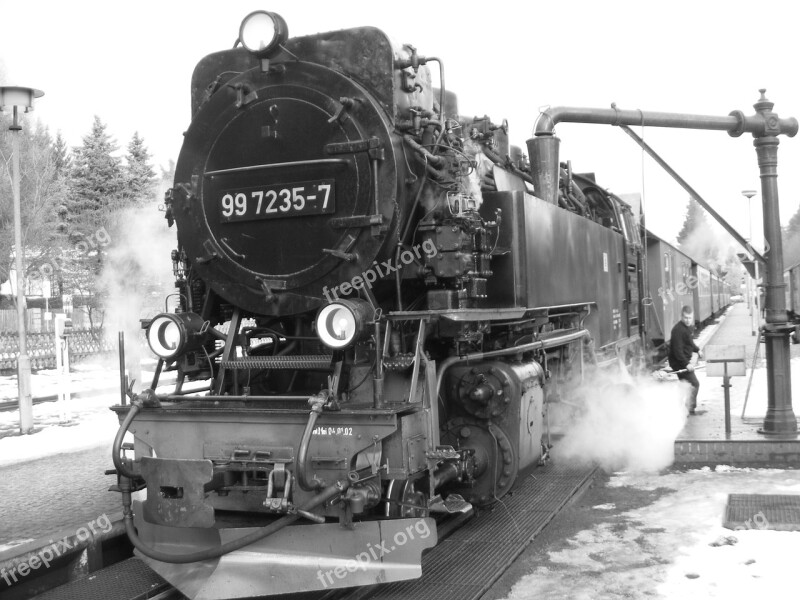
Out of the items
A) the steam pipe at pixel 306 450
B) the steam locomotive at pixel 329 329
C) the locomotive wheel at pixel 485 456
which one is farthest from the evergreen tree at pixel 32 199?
the steam pipe at pixel 306 450

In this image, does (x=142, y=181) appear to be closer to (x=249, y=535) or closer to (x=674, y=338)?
(x=674, y=338)

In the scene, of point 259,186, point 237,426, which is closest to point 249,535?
point 237,426

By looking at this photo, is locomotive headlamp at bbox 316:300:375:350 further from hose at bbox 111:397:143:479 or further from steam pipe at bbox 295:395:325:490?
hose at bbox 111:397:143:479

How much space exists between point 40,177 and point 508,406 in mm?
22996

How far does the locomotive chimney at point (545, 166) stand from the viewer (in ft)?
21.5

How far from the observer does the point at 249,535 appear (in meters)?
3.90

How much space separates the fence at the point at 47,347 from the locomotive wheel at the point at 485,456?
58.8 ft

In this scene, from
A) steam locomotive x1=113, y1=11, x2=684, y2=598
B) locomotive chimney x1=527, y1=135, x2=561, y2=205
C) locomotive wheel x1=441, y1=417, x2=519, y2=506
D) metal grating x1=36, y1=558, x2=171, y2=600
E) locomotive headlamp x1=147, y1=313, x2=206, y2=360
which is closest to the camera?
steam locomotive x1=113, y1=11, x2=684, y2=598

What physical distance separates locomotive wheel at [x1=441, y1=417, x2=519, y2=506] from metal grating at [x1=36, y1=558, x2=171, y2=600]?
76.1 inches

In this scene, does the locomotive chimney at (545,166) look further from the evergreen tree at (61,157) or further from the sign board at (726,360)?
the evergreen tree at (61,157)

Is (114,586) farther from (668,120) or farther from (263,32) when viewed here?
(668,120)

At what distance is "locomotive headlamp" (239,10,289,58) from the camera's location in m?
4.73

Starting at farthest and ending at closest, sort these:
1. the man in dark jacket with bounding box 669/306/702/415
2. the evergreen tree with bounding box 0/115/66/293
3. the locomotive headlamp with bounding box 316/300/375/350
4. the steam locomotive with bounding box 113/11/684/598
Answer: the evergreen tree with bounding box 0/115/66/293 < the man in dark jacket with bounding box 669/306/702/415 < the locomotive headlamp with bounding box 316/300/375/350 < the steam locomotive with bounding box 113/11/684/598

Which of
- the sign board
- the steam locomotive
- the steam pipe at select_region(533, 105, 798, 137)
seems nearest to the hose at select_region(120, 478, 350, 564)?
the steam locomotive
